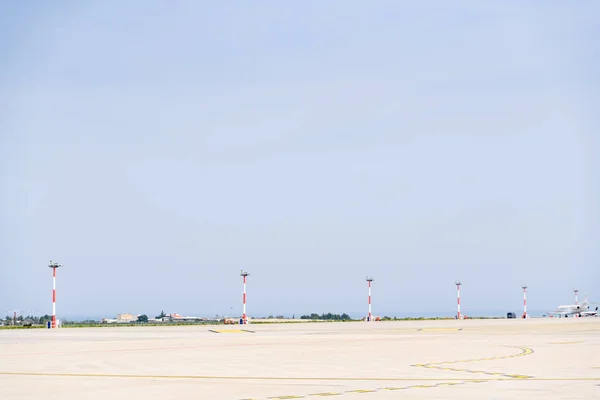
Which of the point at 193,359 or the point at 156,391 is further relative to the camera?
the point at 193,359

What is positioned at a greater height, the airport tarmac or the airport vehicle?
the airport tarmac

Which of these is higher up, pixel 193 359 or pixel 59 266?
pixel 59 266

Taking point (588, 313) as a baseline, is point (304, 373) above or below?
above

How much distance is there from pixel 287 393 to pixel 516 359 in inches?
568

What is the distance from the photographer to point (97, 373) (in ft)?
87.6

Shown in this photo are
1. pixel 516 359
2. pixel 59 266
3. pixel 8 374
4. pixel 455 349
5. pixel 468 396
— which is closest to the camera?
pixel 468 396

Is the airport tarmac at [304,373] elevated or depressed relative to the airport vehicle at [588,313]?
elevated

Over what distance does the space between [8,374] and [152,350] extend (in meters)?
13.6

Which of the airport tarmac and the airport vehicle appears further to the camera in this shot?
the airport vehicle

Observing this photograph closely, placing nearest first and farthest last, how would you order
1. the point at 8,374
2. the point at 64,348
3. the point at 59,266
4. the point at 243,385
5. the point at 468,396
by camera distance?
1. the point at 468,396
2. the point at 243,385
3. the point at 8,374
4. the point at 64,348
5. the point at 59,266

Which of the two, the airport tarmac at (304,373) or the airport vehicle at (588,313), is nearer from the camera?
the airport tarmac at (304,373)

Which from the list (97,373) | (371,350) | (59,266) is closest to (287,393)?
(97,373)

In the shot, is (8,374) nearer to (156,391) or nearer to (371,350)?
(156,391)

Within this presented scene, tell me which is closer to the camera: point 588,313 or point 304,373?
point 304,373
